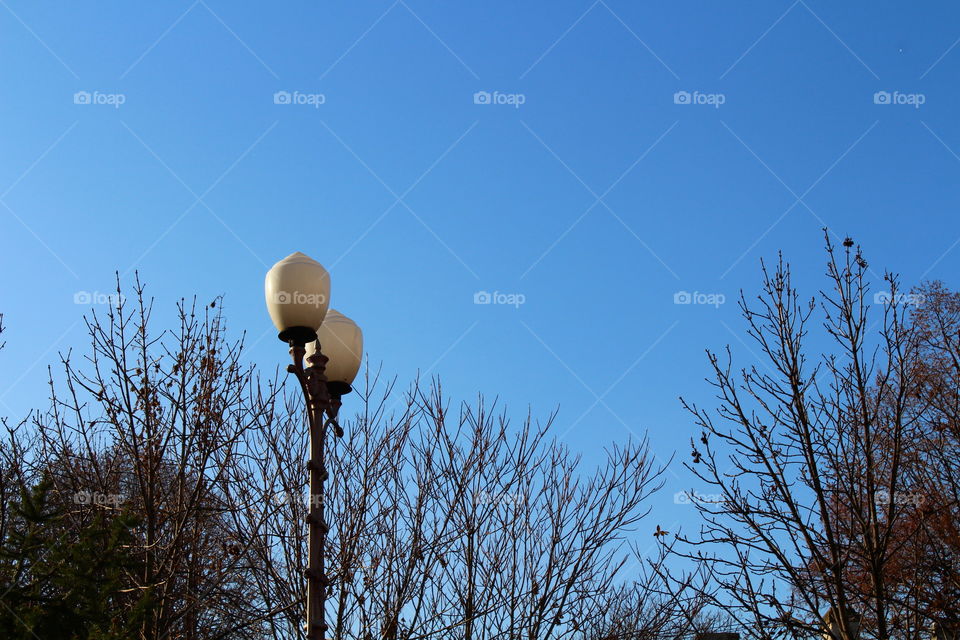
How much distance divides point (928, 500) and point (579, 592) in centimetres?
433

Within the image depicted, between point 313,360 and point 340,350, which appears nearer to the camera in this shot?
point 313,360

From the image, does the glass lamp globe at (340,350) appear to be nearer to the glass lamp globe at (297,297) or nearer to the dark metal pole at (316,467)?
the dark metal pole at (316,467)

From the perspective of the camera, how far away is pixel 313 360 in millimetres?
4988

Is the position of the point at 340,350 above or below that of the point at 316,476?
above

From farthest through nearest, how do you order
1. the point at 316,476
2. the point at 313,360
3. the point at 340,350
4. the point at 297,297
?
the point at 340,350 < the point at 313,360 < the point at 297,297 < the point at 316,476

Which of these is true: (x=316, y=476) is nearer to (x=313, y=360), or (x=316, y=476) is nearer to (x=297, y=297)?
(x=313, y=360)

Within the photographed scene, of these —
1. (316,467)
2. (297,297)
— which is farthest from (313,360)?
(316,467)

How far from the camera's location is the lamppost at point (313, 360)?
14.8ft

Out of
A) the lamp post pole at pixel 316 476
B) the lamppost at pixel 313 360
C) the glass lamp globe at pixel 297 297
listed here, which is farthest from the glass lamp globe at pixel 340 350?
the glass lamp globe at pixel 297 297

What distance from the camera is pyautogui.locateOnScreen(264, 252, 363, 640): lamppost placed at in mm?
4512

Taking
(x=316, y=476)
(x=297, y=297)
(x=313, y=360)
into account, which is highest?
(x=297, y=297)

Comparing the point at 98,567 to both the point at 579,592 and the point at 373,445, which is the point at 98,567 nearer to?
the point at 373,445

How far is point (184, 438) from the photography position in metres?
7.88

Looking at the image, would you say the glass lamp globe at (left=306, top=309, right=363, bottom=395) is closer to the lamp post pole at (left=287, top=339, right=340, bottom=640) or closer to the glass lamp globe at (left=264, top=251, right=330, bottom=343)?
the lamp post pole at (left=287, top=339, right=340, bottom=640)
